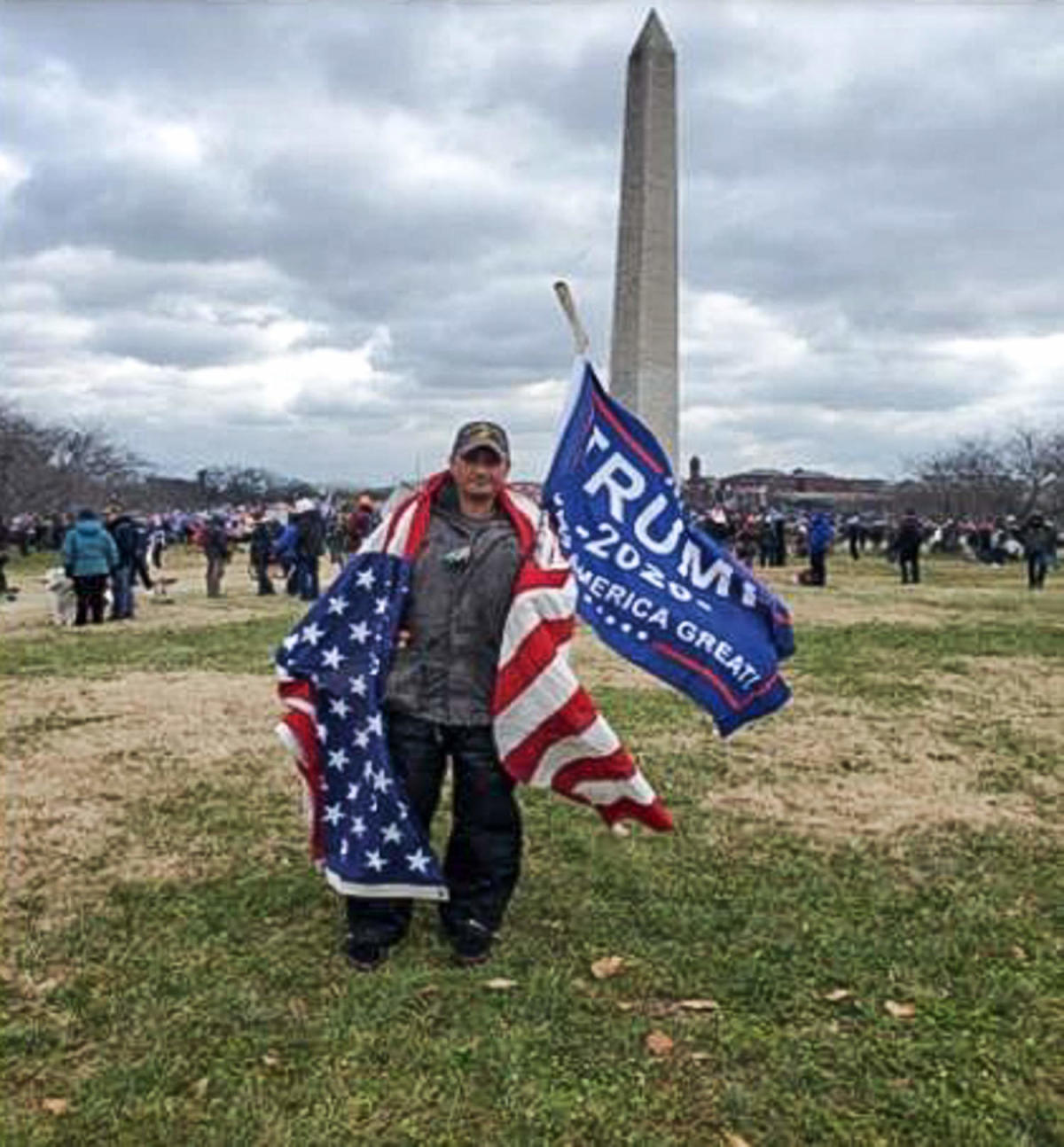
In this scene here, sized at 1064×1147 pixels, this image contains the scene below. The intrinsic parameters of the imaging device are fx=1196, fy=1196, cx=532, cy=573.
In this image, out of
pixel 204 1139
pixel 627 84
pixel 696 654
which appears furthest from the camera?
pixel 627 84

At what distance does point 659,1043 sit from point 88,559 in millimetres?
12962

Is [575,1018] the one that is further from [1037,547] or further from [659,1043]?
[1037,547]

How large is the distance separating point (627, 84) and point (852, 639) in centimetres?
918

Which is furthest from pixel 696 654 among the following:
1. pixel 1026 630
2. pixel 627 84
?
pixel 627 84

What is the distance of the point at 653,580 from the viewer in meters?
4.58

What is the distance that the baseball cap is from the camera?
161 inches

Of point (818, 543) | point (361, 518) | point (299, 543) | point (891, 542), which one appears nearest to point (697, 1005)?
point (361, 518)

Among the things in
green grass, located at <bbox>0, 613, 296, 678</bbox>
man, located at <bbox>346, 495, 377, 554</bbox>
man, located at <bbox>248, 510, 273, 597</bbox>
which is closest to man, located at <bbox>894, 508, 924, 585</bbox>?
man, located at <bbox>346, 495, 377, 554</bbox>

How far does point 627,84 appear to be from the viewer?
17766mm

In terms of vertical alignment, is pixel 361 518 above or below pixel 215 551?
above

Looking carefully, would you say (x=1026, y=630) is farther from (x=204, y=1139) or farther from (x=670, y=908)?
(x=204, y=1139)

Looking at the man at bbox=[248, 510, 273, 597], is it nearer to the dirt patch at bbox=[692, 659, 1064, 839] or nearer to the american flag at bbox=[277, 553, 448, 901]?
the dirt patch at bbox=[692, 659, 1064, 839]

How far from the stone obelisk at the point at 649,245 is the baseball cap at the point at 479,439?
13545 mm

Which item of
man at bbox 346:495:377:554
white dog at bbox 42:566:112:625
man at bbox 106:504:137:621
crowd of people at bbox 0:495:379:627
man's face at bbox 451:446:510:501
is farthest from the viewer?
man at bbox 346:495:377:554
